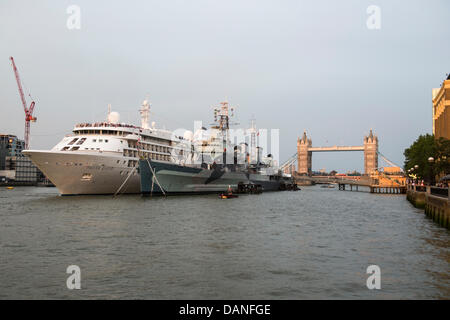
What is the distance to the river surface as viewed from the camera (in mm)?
13273

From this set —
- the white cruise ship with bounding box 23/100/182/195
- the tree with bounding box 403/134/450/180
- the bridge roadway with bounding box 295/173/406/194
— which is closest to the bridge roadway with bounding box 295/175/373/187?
the bridge roadway with bounding box 295/173/406/194

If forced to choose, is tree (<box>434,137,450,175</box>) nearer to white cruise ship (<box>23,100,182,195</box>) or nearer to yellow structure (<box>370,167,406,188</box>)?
white cruise ship (<box>23,100,182,195</box>)

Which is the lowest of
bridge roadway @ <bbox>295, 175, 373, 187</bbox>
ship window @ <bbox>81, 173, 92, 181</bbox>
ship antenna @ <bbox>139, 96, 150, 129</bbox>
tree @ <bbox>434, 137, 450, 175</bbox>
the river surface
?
the river surface

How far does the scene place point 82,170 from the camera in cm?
5625

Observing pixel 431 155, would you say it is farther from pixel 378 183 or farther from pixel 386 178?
pixel 386 178

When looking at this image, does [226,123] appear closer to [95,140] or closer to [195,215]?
[95,140]

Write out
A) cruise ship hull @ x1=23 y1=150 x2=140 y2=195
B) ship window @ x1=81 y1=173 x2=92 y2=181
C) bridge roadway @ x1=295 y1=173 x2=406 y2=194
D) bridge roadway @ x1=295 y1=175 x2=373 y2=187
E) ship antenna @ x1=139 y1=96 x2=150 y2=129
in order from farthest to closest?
1. bridge roadway @ x1=295 y1=175 x2=373 y2=187
2. bridge roadway @ x1=295 y1=173 x2=406 y2=194
3. ship antenna @ x1=139 y1=96 x2=150 y2=129
4. ship window @ x1=81 y1=173 x2=92 y2=181
5. cruise ship hull @ x1=23 y1=150 x2=140 y2=195

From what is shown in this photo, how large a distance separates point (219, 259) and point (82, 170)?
42691mm

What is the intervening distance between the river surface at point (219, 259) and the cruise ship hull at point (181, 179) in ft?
90.9

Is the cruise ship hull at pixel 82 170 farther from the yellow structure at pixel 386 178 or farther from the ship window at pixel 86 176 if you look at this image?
the yellow structure at pixel 386 178

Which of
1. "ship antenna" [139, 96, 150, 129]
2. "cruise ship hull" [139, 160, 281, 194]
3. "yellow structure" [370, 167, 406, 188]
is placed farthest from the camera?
"yellow structure" [370, 167, 406, 188]

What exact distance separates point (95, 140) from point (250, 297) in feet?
174

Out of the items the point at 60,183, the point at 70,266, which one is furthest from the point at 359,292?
the point at 60,183

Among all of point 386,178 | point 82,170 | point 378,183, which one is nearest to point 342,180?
point 386,178
